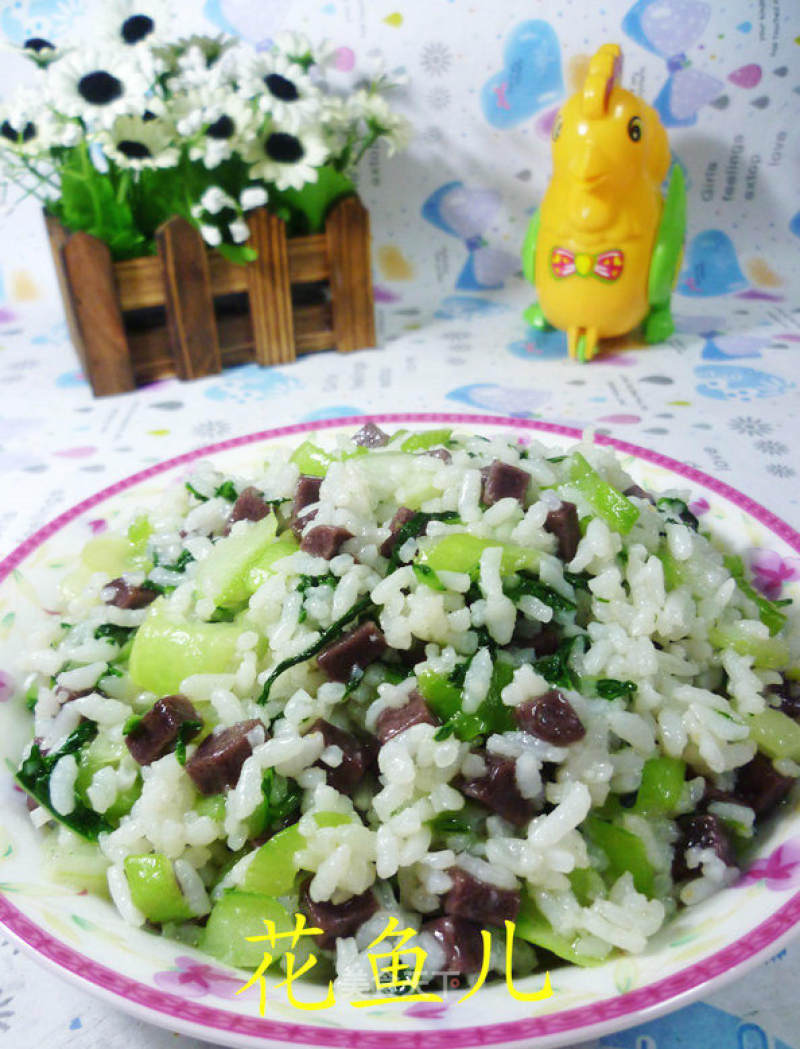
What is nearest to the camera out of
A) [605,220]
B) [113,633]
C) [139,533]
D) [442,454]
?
[113,633]

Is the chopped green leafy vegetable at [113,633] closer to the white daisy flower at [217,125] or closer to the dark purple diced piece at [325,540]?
the dark purple diced piece at [325,540]

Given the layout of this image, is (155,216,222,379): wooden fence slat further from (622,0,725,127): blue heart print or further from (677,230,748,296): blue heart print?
(677,230,748,296): blue heart print

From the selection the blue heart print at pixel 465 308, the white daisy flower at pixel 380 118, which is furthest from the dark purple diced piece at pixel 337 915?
the blue heart print at pixel 465 308

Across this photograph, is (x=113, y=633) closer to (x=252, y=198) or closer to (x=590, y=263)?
(x=252, y=198)

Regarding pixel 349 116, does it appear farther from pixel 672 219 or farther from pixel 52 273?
pixel 52 273

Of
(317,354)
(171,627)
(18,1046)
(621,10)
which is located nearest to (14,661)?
(171,627)

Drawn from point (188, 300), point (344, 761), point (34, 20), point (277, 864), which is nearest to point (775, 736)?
point (344, 761)

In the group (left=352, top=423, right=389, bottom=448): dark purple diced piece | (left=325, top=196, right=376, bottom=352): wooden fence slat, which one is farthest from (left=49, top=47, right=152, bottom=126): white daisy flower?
(left=352, top=423, right=389, bottom=448): dark purple diced piece
